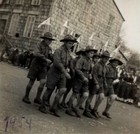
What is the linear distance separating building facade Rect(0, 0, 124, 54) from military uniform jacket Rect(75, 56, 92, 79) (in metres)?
14.5

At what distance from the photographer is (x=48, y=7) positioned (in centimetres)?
2483

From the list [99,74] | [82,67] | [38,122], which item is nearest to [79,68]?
[82,67]

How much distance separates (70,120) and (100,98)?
1621 mm

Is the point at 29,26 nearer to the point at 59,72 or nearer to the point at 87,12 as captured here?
the point at 87,12

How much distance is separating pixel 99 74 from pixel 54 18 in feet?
51.1

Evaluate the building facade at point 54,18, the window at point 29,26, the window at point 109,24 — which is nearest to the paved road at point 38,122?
the building facade at point 54,18

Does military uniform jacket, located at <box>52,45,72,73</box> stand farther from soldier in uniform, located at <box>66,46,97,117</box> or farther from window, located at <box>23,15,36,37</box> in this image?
window, located at <box>23,15,36,37</box>

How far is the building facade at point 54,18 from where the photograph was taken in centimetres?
2483

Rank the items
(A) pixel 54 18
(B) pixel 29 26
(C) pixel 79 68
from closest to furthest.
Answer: (C) pixel 79 68 < (A) pixel 54 18 < (B) pixel 29 26

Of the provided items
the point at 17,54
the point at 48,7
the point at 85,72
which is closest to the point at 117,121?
the point at 85,72

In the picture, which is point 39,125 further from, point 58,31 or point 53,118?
point 58,31

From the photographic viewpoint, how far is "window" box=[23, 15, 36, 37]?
2562 centimetres

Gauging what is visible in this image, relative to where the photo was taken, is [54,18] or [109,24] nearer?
[54,18]

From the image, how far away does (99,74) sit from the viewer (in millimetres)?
9625
